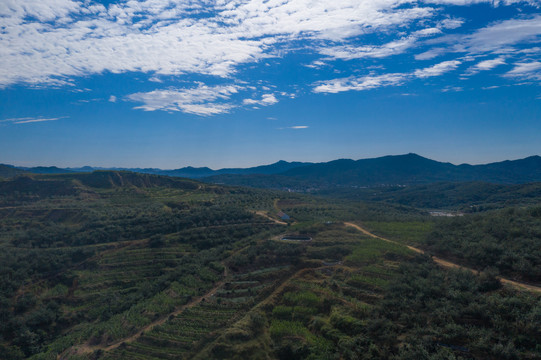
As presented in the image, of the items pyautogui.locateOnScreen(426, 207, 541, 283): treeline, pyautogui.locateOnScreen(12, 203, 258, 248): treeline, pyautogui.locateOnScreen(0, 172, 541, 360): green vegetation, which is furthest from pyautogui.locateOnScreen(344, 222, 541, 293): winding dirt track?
pyautogui.locateOnScreen(12, 203, 258, 248): treeline

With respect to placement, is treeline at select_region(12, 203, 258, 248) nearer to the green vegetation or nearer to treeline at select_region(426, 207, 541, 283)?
the green vegetation

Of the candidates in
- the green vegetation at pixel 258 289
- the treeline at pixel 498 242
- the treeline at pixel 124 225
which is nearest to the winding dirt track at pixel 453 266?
the treeline at pixel 498 242

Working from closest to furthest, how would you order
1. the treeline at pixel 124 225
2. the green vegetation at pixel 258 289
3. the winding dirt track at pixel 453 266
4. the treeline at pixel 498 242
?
the green vegetation at pixel 258 289 → the winding dirt track at pixel 453 266 → the treeline at pixel 498 242 → the treeline at pixel 124 225

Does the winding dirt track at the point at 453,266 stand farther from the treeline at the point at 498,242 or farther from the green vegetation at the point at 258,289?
the green vegetation at the point at 258,289

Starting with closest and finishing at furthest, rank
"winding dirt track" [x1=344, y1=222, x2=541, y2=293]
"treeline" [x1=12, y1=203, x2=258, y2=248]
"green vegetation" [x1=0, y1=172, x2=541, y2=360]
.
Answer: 1. "green vegetation" [x1=0, y1=172, x2=541, y2=360]
2. "winding dirt track" [x1=344, y1=222, x2=541, y2=293]
3. "treeline" [x1=12, y1=203, x2=258, y2=248]

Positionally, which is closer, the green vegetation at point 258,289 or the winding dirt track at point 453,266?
the green vegetation at point 258,289

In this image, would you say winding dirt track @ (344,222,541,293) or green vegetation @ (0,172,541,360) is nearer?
green vegetation @ (0,172,541,360)

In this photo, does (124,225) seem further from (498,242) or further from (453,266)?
(498,242)

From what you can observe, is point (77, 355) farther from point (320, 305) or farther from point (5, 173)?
point (5, 173)

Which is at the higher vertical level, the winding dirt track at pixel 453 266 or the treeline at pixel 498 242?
the treeline at pixel 498 242

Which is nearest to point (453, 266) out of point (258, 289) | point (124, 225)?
point (258, 289)

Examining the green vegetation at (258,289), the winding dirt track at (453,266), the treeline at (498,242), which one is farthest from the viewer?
the treeline at (498,242)
